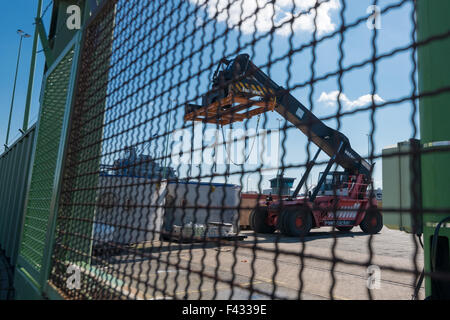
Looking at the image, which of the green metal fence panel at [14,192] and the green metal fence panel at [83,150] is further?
the green metal fence panel at [14,192]

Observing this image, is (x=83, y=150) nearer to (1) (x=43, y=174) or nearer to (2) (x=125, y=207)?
(2) (x=125, y=207)

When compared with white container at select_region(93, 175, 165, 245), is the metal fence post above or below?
above

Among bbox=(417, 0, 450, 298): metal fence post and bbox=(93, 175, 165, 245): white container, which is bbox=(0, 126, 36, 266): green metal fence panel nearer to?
bbox=(93, 175, 165, 245): white container

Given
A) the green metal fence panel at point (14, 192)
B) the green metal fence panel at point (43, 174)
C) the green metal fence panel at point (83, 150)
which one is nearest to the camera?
the green metal fence panel at point (83, 150)

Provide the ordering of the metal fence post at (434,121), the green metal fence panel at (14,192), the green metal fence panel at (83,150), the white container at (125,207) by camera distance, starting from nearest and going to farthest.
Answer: the metal fence post at (434,121)
the white container at (125,207)
the green metal fence panel at (83,150)
the green metal fence panel at (14,192)

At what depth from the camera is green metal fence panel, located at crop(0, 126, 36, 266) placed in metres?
5.81

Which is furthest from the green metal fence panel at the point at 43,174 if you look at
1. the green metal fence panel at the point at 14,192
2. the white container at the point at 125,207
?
the green metal fence panel at the point at 14,192

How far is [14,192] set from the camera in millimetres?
6672

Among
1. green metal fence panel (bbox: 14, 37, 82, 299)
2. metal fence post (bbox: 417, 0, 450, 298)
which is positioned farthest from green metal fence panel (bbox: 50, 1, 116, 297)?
metal fence post (bbox: 417, 0, 450, 298)

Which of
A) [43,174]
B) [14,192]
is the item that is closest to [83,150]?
[43,174]

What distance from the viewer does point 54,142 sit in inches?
159

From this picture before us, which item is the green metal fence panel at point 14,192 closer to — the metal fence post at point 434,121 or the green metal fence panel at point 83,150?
→ the green metal fence panel at point 83,150

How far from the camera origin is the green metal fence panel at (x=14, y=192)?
19.1 ft
